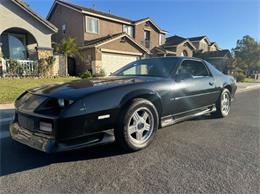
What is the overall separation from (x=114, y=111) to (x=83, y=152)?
79 cm

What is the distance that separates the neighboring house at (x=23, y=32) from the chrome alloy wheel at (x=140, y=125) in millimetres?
12906

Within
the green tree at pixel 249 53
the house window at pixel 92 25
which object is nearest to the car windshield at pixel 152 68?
the house window at pixel 92 25

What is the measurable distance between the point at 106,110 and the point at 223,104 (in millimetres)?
3638

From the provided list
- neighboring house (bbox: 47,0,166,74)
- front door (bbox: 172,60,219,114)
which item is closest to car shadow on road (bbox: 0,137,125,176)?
front door (bbox: 172,60,219,114)

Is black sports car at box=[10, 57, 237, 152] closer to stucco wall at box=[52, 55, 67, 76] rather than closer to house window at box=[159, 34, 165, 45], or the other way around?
stucco wall at box=[52, 55, 67, 76]

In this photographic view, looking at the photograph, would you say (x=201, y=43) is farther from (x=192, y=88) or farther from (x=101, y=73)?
(x=192, y=88)

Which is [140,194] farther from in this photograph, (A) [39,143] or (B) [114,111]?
(A) [39,143]

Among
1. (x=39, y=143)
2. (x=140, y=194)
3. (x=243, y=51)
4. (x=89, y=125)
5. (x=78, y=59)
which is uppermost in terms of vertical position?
(x=243, y=51)

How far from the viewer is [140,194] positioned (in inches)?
90.4

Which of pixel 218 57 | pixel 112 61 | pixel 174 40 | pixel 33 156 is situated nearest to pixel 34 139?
pixel 33 156

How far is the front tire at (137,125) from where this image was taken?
320 centimetres

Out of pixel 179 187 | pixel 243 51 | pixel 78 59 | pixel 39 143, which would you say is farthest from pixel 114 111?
pixel 243 51

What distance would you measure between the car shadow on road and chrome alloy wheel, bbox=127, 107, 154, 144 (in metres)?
0.31

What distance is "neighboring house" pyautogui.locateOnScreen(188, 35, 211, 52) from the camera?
40.5 m
